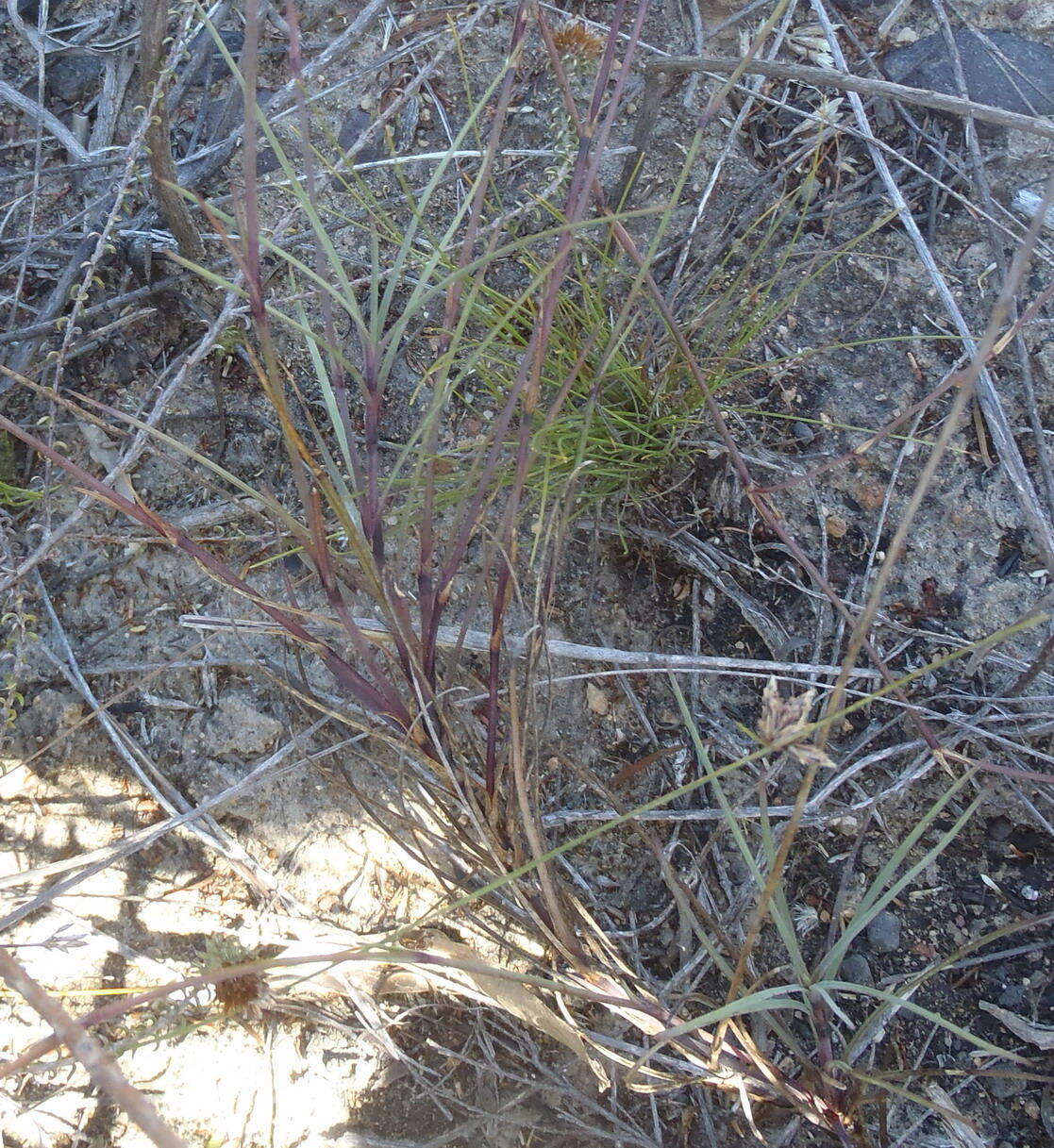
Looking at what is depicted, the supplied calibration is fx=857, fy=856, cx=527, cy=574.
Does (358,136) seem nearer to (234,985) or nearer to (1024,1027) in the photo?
(234,985)

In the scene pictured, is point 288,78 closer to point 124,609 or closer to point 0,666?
point 124,609

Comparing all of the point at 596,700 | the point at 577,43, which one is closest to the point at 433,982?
the point at 596,700

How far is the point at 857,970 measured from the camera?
42.4 inches

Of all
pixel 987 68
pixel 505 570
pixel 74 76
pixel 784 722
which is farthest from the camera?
pixel 74 76

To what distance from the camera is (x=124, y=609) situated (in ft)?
4.38

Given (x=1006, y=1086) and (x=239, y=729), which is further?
(x=239, y=729)

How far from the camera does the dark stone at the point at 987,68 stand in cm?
142

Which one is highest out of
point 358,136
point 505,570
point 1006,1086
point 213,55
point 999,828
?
point 213,55

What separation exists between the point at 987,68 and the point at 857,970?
4.76ft

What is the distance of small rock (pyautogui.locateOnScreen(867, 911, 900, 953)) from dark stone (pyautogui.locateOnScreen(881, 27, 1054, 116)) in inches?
50.6

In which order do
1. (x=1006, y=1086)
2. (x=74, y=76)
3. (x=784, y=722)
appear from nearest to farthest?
1. (x=784, y=722)
2. (x=1006, y=1086)
3. (x=74, y=76)

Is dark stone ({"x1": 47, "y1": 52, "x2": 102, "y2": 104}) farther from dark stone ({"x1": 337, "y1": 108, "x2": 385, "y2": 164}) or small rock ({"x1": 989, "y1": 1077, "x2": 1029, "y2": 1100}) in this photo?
small rock ({"x1": 989, "y1": 1077, "x2": 1029, "y2": 1100})

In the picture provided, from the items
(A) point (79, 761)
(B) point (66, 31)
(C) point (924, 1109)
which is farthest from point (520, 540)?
(B) point (66, 31)

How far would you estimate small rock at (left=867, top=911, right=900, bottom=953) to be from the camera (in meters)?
1.09
